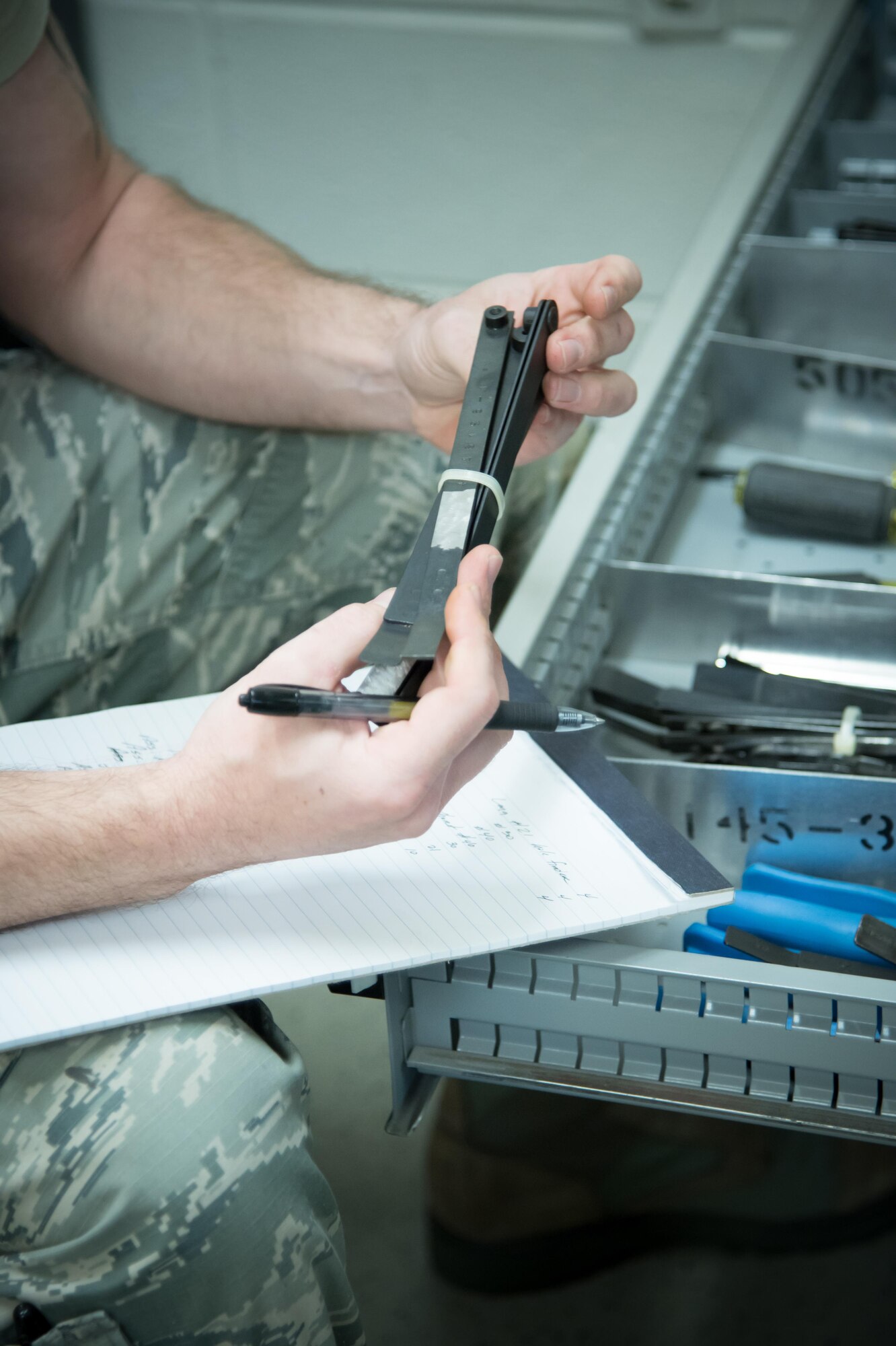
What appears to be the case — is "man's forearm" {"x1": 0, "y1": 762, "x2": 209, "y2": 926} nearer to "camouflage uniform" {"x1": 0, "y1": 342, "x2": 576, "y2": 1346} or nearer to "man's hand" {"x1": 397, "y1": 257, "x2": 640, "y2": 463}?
"camouflage uniform" {"x1": 0, "y1": 342, "x2": 576, "y2": 1346}

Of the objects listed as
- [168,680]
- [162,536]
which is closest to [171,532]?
[162,536]

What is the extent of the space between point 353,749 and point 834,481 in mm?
675

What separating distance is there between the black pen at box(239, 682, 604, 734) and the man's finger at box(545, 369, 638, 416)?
1.02 ft

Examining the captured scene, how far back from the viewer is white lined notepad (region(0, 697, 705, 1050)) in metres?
0.56

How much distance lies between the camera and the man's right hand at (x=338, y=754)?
0.51m

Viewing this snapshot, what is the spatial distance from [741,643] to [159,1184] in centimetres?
60

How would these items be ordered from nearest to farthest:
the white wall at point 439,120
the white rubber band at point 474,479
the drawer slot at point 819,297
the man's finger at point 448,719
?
the man's finger at point 448,719
the white rubber band at point 474,479
the drawer slot at point 819,297
the white wall at point 439,120

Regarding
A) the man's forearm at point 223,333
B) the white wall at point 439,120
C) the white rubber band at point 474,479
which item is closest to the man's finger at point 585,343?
the white rubber band at point 474,479

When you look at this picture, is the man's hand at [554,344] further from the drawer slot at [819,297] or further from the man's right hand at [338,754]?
the drawer slot at [819,297]

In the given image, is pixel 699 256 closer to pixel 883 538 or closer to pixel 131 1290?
pixel 883 538

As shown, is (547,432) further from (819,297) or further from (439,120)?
(439,120)

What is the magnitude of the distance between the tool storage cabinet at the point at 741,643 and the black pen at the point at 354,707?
14 cm

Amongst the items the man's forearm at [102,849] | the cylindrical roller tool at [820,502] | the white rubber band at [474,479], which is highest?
the white rubber band at [474,479]

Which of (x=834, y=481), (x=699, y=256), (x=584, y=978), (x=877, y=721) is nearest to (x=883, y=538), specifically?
(x=834, y=481)
